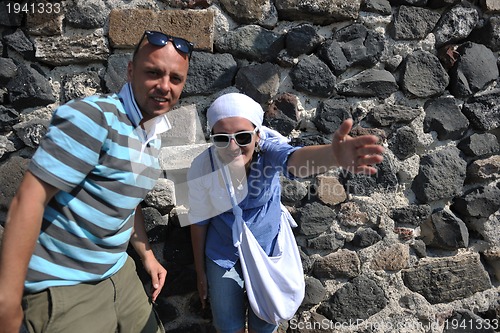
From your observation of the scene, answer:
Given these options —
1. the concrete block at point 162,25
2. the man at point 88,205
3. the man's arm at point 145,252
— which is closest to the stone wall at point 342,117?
the concrete block at point 162,25

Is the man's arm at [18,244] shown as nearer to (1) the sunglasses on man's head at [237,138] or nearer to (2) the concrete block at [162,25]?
(1) the sunglasses on man's head at [237,138]

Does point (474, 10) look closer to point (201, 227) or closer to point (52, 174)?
point (201, 227)

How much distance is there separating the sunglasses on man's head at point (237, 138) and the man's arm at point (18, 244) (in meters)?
0.72

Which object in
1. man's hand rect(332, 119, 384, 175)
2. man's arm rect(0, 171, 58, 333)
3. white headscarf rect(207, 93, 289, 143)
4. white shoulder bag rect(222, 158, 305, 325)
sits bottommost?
white shoulder bag rect(222, 158, 305, 325)

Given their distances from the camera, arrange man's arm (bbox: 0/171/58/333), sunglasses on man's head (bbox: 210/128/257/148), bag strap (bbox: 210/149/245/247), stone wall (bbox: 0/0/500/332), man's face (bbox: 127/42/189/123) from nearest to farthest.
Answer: man's arm (bbox: 0/171/58/333) < man's face (bbox: 127/42/189/123) < sunglasses on man's head (bbox: 210/128/257/148) < bag strap (bbox: 210/149/245/247) < stone wall (bbox: 0/0/500/332)

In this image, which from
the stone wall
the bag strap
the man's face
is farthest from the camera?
the stone wall

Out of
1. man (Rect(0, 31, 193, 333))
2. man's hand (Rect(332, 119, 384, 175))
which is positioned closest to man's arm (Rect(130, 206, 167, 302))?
man (Rect(0, 31, 193, 333))

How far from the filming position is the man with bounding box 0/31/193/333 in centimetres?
133

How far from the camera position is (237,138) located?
1852mm

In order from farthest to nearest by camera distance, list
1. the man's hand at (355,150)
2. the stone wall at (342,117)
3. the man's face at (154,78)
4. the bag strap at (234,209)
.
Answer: the stone wall at (342,117) < the bag strap at (234,209) < the man's face at (154,78) < the man's hand at (355,150)

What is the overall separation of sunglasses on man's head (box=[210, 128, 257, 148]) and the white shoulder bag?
139mm

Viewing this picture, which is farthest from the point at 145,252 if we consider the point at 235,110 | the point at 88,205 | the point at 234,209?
the point at 235,110

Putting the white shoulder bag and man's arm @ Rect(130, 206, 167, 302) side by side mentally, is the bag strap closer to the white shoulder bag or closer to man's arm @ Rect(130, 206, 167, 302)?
the white shoulder bag

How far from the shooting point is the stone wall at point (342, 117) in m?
2.19
